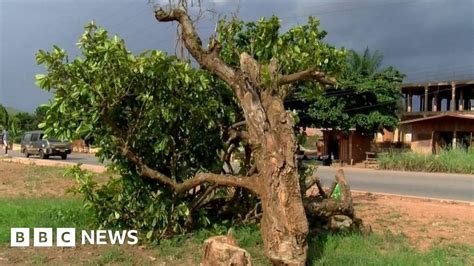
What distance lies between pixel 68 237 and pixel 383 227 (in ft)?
15.4

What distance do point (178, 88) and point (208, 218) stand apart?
2.05 meters

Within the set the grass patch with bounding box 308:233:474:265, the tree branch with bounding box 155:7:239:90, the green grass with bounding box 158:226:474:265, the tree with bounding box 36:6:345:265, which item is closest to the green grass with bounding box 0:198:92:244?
the tree with bounding box 36:6:345:265

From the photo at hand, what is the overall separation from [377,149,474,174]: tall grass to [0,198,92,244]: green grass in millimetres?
20346

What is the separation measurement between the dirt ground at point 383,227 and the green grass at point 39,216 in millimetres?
960

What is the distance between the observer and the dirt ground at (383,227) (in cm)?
631

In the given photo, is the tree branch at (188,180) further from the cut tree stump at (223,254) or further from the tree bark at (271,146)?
the cut tree stump at (223,254)

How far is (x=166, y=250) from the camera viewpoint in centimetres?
663

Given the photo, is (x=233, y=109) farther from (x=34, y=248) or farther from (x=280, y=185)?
(x=34, y=248)

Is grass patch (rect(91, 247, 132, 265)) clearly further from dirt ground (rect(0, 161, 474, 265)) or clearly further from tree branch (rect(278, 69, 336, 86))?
tree branch (rect(278, 69, 336, 86))

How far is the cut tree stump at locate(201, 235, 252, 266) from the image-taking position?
192 inches

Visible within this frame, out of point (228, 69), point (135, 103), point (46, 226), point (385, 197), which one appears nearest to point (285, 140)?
point (228, 69)

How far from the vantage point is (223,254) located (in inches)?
193

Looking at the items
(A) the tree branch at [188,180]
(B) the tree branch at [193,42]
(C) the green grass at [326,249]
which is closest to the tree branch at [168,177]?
(A) the tree branch at [188,180]

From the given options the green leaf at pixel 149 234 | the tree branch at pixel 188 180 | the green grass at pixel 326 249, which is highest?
the tree branch at pixel 188 180
